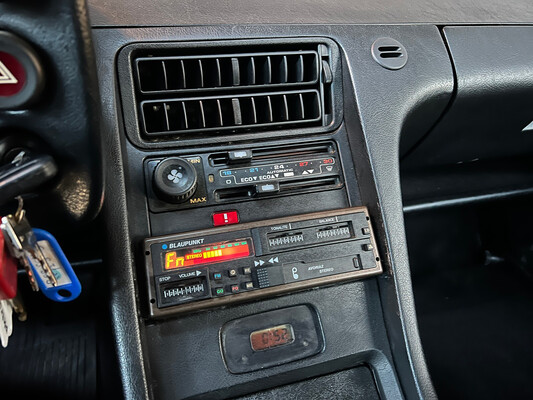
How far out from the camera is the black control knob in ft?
2.78

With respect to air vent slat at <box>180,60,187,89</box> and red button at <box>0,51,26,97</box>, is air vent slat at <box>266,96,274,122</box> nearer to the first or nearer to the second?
air vent slat at <box>180,60,187,89</box>

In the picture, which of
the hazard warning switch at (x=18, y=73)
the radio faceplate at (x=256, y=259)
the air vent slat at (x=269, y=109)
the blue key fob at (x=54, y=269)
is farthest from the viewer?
the air vent slat at (x=269, y=109)

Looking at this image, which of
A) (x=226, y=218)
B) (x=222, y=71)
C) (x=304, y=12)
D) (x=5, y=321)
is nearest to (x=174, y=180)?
(x=226, y=218)

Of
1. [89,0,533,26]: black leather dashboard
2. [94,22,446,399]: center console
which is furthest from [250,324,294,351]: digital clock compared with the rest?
[89,0,533,26]: black leather dashboard

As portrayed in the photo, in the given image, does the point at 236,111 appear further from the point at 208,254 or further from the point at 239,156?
the point at 208,254

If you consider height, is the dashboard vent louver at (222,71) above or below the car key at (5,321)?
above

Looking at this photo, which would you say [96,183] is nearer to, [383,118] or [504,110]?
[383,118]

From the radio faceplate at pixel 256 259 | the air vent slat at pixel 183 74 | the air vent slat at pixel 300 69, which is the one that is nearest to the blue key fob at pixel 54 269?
the radio faceplate at pixel 256 259

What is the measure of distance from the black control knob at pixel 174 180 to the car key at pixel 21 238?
0.24 m

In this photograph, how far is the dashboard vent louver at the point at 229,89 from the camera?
89 cm

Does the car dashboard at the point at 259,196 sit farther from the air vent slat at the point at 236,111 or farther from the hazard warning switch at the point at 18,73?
the hazard warning switch at the point at 18,73

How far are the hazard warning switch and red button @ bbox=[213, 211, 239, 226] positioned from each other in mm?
428

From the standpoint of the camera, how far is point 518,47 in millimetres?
1173

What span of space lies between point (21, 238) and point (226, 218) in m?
0.37
